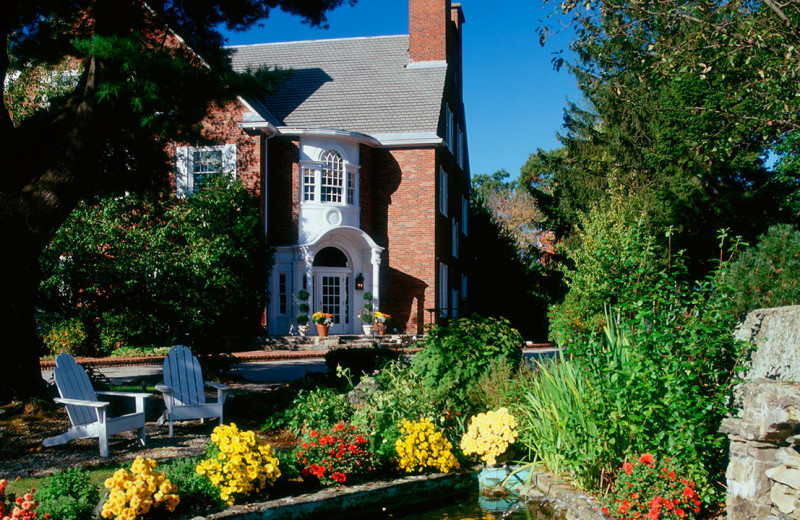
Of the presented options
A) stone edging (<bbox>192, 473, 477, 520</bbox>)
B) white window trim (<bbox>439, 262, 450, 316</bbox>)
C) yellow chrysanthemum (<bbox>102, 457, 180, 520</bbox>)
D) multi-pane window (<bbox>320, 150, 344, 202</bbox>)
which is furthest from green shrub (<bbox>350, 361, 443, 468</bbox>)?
white window trim (<bbox>439, 262, 450, 316</bbox>)

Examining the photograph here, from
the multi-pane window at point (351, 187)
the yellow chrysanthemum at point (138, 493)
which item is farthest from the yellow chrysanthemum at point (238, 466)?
the multi-pane window at point (351, 187)

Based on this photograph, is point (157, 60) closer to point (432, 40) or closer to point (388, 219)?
point (388, 219)

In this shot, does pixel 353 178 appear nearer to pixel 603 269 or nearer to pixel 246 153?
pixel 246 153

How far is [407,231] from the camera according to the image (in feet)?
76.1

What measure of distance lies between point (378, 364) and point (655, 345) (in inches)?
214

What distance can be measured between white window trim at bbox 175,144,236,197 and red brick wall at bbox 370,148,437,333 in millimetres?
4959

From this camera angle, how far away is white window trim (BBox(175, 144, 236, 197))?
2161cm

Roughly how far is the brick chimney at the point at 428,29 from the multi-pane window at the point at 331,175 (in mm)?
6059

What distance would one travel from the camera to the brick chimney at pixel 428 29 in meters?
25.4

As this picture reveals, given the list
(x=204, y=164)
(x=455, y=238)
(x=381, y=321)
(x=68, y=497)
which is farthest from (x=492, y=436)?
(x=455, y=238)

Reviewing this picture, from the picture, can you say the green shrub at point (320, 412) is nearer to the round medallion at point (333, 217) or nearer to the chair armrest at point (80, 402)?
the chair armrest at point (80, 402)

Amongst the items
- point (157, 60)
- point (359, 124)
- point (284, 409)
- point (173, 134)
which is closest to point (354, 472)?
point (284, 409)

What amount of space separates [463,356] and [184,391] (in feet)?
11.4

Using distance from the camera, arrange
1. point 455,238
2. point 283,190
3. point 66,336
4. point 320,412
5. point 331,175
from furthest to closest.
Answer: point 455,238 < point 331,175 < point 283,190 < point 66,336 < point 320,412
